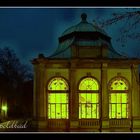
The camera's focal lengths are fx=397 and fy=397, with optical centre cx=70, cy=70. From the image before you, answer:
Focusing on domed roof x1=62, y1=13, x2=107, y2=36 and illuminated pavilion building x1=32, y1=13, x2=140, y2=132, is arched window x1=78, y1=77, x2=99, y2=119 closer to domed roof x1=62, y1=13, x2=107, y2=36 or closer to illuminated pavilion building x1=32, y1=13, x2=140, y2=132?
illuminated pavilion building x1=32, y1=13, x2=140, y2=132

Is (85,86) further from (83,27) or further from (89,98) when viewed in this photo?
(83,27)

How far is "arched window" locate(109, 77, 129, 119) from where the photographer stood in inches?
322

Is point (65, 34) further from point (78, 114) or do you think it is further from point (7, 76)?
point (78, 114)

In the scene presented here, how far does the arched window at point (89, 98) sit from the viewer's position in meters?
8.35

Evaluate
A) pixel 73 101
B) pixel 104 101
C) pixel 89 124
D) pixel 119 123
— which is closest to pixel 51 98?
pixel 73 101

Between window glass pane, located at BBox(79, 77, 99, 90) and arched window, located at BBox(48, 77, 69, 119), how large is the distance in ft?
1.35

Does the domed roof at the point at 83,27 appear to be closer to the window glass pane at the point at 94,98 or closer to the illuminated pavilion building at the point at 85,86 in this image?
the illuminated pavilion building at the point at 85,86

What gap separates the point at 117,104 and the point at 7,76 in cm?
261

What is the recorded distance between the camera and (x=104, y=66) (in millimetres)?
9078

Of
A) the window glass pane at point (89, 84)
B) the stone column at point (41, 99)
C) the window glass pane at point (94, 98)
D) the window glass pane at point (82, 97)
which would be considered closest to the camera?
the stone column at point (41, 99)

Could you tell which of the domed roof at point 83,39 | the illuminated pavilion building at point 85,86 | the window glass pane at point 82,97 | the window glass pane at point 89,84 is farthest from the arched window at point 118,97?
the domed roof at point 83,39

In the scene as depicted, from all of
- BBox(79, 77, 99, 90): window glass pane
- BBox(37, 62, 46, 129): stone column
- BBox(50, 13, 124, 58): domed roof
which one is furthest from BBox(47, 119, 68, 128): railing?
BBox(79, 77, 99, 90): window glass pane
